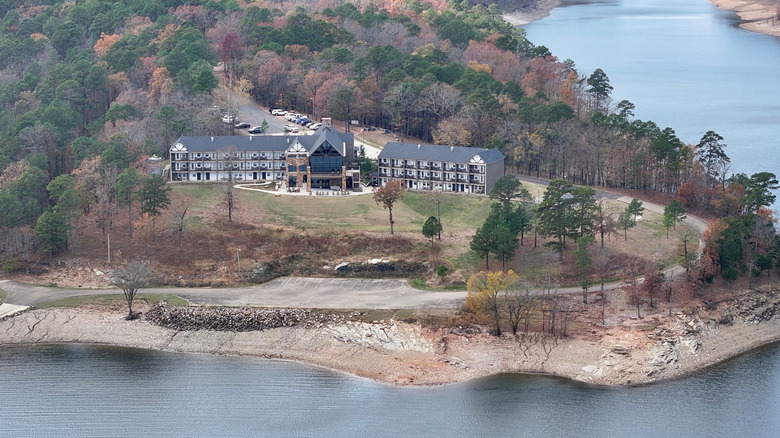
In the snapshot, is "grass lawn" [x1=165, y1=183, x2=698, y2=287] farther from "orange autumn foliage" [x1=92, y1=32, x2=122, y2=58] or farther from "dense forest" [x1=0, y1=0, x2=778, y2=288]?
"orange autumn foliage" [x1=92, y1=32, x2=122, y2=58]

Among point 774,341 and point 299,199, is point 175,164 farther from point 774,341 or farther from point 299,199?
point 774,341

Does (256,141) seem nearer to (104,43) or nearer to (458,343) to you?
(458,343)

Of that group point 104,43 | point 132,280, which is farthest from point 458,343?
point 104,43

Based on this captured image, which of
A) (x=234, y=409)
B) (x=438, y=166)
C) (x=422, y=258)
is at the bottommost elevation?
(x=234, y=409)

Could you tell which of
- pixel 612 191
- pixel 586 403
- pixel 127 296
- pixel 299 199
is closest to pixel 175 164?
pixel 299 199

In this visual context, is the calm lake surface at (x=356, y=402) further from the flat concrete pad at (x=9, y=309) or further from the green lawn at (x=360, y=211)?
the green lawn at (x=360, y=211)

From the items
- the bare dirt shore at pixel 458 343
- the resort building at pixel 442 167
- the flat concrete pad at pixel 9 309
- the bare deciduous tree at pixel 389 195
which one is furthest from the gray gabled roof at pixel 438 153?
the flat concrete pad at pixel 9 309

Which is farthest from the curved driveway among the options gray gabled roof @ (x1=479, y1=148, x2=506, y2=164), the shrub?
gray gabled roof @ (x1=479, y1=148, x2=506, y2=164)
